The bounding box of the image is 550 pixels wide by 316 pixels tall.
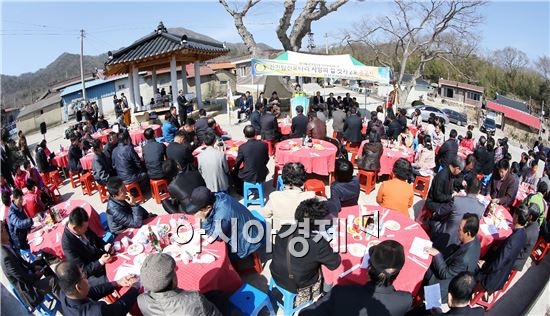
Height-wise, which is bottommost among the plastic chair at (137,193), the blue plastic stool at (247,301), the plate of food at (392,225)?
the blue plastic stool at (247,301)

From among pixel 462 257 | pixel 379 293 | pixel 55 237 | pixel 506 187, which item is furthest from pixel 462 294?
pixel 55 237

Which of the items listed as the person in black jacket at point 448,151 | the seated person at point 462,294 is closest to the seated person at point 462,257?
the seated person at point 462,294

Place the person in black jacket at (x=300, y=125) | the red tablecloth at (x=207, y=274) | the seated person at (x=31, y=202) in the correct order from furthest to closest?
the person in black jacket at (x=300, y=125)
the seated person at (x=31, y=202)
the red tablecloth at (x=207, y=274)

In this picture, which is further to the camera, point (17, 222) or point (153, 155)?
point (153, 155)

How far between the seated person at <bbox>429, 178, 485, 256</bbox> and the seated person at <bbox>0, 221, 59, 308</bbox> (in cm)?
Result: 454

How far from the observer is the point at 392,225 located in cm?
393

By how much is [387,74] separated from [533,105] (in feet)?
128

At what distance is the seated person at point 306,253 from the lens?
9.71 ft

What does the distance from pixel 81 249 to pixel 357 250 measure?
3084mm

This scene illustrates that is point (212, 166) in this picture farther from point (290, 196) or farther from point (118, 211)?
point (290, 196)

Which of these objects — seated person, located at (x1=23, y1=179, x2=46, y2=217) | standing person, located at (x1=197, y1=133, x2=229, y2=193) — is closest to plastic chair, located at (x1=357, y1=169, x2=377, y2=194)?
standing person, located at (x1=197, y1=133, x2=229, y2=193)

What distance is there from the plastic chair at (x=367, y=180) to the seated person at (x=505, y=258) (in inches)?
129

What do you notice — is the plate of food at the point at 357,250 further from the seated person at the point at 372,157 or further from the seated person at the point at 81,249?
the seated person at the point at 372,157

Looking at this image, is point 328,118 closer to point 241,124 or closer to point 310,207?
point 241,124
